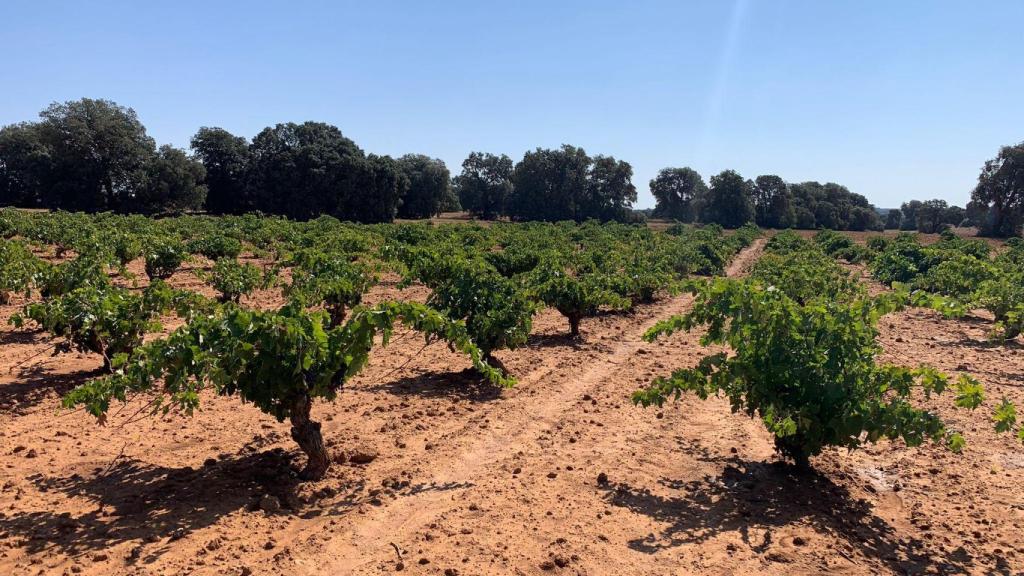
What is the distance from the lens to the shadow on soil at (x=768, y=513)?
5.15 meters

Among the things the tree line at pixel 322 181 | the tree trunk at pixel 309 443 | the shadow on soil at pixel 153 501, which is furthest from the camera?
the tree line at pixel 322 181

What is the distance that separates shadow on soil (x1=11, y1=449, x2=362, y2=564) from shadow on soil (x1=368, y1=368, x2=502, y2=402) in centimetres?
270

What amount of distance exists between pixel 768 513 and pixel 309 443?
448cm

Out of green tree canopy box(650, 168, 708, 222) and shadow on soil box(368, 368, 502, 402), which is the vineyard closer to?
shadow on soil box(368, 368, 502, 402)

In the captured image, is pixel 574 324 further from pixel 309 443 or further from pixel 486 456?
pixel 309 443

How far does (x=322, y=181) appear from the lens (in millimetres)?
56594

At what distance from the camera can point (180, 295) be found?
27.5 ft

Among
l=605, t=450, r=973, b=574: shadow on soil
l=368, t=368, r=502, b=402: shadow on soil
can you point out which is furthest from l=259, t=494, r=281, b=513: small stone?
l=368, t=368, r=502, b=402: shadow on soil

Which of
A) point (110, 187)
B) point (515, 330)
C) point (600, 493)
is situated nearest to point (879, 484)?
point (600, 493)

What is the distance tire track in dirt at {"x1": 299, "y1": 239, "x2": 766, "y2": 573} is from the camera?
5.01 meters

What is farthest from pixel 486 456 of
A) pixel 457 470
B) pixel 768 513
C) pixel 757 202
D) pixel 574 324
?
pixel 757 202

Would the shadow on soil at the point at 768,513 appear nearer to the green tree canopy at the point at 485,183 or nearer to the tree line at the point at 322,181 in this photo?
the tree line at the point at 322,181

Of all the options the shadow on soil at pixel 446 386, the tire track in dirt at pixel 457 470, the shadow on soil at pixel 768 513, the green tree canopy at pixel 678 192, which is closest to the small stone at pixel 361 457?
the tire track in dirt at pixel 457 470

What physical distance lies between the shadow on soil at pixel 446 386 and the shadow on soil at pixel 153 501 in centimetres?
270
